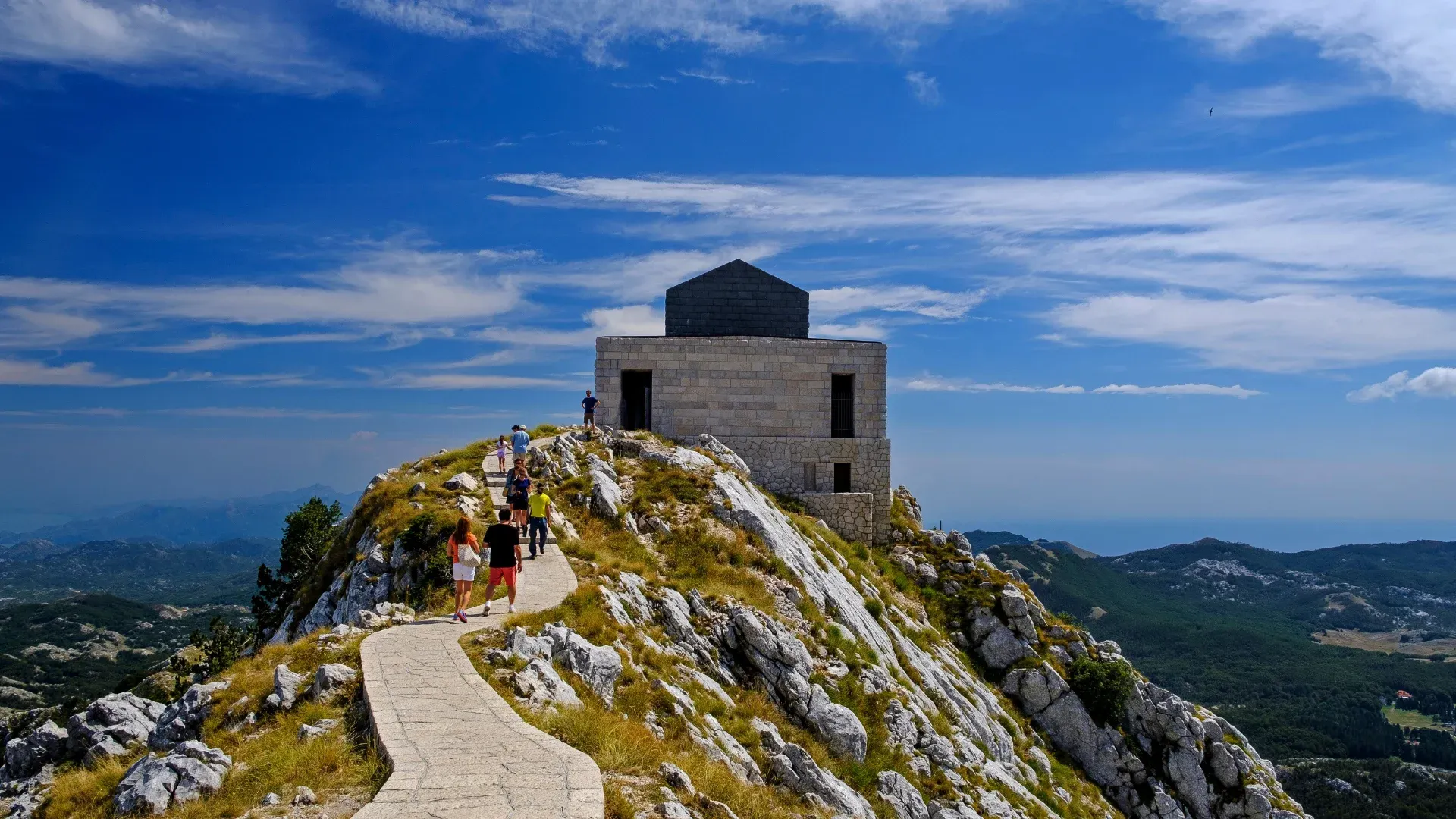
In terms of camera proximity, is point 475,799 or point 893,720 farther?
point 893,720

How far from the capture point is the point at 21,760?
1512 cm

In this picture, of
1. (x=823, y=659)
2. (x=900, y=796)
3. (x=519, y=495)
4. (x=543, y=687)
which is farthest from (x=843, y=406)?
(x=543, y=687)

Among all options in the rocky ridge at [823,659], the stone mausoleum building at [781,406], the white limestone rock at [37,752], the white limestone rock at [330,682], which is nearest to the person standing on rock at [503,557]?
the rocky ridge at [823,659]

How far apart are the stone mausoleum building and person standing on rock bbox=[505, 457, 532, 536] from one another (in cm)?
1281

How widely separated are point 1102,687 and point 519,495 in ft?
67.8

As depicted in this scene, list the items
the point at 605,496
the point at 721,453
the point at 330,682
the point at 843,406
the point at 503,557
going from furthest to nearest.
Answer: the point at 843,406
the point at 721,453
the point at 605,496
the point at 503,557
the point at 330,682

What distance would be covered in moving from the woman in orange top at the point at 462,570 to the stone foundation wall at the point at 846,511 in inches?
769

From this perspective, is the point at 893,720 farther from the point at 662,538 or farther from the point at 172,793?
the point at 172,793

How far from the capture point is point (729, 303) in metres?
38.8

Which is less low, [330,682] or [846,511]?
[846,511]

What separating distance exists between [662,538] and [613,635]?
777cm

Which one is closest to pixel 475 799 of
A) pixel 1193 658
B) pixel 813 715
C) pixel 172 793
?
pixel 172 793

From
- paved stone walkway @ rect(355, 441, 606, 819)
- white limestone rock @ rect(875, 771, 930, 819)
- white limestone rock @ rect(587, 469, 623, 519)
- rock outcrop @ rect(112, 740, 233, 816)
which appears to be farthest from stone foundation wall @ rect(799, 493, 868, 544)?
rock outcrop @ rect(112, 740, 233, 816)

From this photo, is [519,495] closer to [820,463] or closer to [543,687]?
[543,687]
